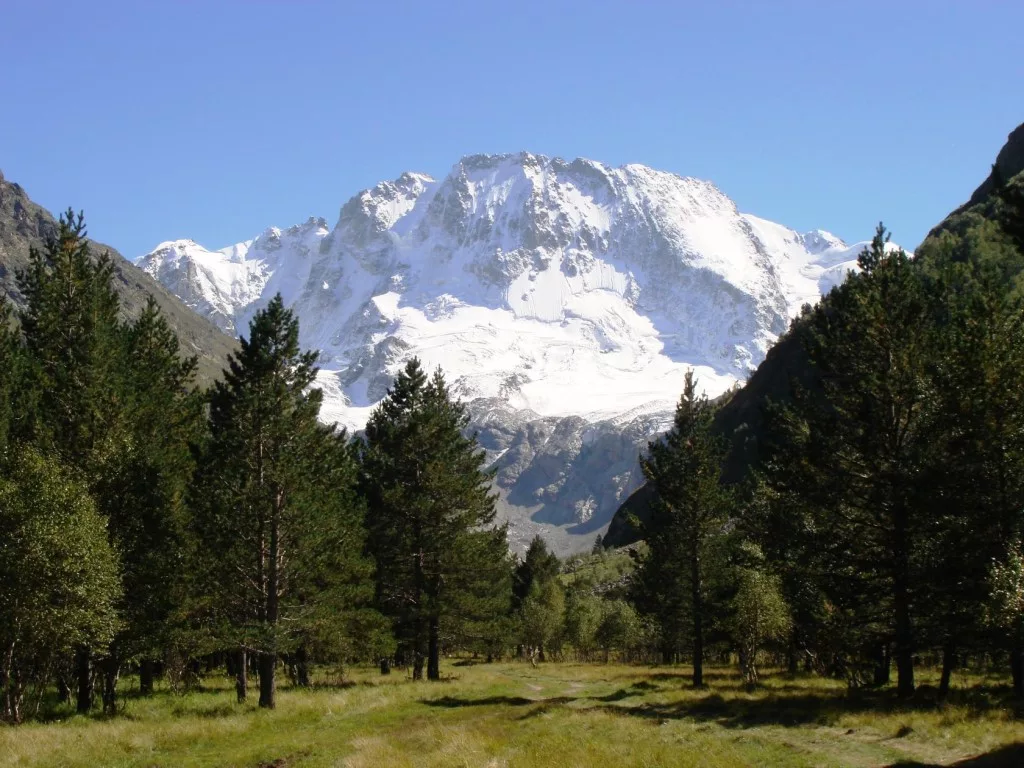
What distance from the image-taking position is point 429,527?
4206cm

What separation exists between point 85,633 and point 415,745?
Result: 1171cm

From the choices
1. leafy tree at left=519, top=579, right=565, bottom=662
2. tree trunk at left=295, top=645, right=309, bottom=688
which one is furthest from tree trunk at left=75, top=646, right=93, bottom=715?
leafy tree at left=519, top=579, right=565, bottom=662

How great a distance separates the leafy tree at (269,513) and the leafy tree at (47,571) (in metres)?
4.51

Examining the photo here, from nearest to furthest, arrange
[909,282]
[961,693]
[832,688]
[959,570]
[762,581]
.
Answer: [959,570], [961,693], [909,282], [832,688], [762,581]

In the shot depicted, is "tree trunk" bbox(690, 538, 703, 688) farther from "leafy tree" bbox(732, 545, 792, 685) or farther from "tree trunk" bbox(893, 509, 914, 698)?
"tree trunk" bbox(893, 509, 914, 698)

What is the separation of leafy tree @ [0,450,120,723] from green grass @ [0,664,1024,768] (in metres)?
2.52

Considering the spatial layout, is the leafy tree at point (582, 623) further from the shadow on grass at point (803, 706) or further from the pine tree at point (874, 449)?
the pine tree at point (874, 449)

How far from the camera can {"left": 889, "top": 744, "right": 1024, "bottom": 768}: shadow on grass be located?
17.1 metres

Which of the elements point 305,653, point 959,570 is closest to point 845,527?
point 959,570

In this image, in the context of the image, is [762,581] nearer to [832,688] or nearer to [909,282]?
[832,688]

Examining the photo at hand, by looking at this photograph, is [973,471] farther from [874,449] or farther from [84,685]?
[84,685]

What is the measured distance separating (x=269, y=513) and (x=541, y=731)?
44.0 feet

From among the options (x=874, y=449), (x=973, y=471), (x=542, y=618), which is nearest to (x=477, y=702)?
(x=874, y=449)

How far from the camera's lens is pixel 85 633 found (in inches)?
1054
